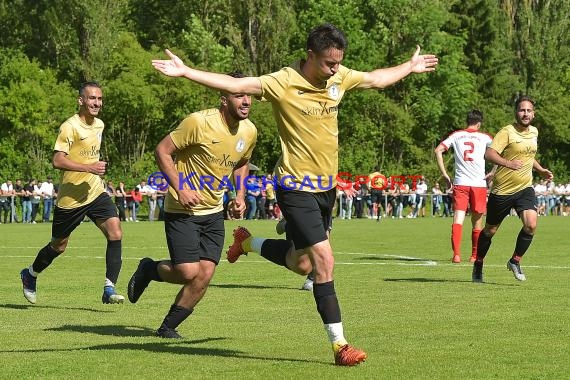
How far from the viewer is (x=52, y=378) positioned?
7.40 metres

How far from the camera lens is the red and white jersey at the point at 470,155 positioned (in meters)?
19.2

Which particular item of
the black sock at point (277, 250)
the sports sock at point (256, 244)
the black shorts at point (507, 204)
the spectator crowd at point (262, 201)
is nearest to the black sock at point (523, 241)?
the black shorts at point (507, 204)

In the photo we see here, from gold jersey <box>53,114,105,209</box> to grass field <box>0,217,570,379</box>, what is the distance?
1.13 metres

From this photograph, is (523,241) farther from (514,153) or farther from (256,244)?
(256,244)

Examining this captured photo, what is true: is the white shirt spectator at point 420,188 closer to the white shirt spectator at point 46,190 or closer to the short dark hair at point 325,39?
the white shirt spectator at point 46,190

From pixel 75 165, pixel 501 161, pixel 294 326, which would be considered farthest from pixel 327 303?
pixel 501 161

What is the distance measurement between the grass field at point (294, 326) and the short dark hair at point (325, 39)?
2.17m

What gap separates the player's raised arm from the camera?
299 inches

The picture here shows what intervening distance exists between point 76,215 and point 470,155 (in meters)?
8.54

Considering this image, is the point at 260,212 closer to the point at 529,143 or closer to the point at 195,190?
the point at 529,143

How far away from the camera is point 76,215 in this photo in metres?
12.6

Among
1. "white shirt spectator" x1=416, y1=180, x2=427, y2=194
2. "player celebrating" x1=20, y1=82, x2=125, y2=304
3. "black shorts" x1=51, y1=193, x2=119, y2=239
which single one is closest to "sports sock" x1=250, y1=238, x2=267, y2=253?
"player celebrating" x1=20, y1=82, x2=125, y2=304

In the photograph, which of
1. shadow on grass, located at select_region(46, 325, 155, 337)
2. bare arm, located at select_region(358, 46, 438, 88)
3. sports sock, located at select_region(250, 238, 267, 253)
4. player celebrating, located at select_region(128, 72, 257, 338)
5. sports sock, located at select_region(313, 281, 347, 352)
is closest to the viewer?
sports sock, located at select_region(313, 281, 347, 352)

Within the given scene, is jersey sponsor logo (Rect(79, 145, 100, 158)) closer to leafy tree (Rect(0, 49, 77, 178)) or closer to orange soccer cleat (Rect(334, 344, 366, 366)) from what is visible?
orange soccer cleat (Rect(334, 344, 366, 366))
